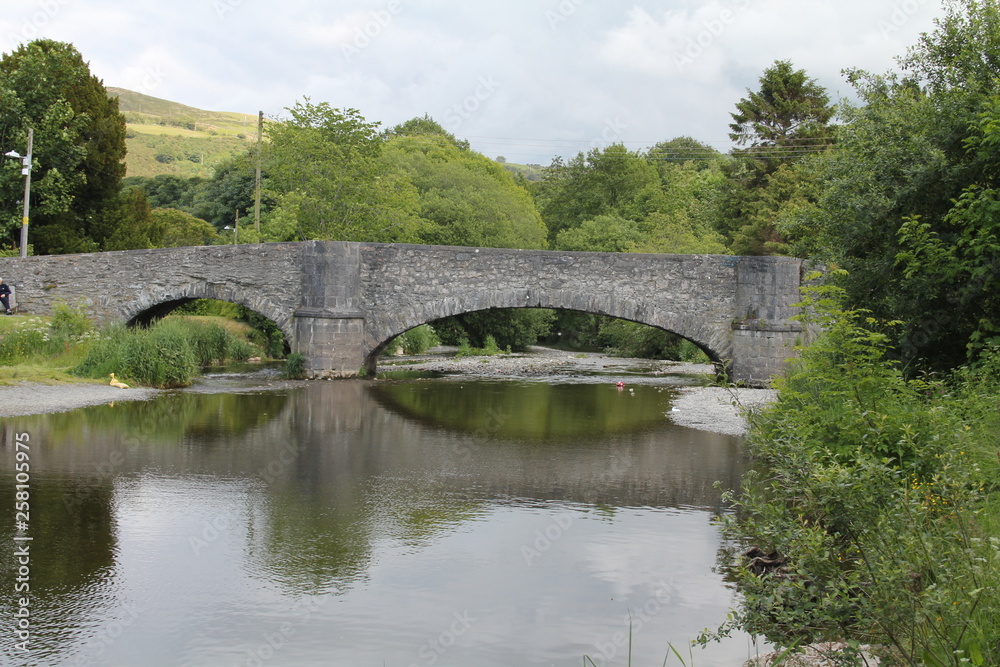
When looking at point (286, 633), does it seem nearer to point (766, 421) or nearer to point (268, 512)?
point (268, 512)

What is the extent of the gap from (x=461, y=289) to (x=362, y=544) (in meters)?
12.5

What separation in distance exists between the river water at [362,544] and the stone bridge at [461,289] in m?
6.33

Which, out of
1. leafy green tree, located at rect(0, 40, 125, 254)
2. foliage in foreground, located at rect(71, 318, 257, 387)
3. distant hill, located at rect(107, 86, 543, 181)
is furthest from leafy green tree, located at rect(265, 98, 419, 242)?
distant hill, located at rect(107, 86, 543, 181)

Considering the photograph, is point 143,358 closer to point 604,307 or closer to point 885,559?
point 604,307

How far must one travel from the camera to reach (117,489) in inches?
332

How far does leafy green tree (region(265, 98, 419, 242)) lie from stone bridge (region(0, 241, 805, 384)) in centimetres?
842

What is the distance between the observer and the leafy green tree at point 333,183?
2914 centimetres

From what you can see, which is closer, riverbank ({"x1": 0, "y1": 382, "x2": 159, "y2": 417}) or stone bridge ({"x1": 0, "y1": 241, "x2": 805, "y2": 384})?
riverbank ({"x1": 0, "y1": 382, "x2": 159, "y2": 417})

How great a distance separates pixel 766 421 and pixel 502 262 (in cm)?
1312

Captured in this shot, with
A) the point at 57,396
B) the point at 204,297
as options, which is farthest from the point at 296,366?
the point at 57,396

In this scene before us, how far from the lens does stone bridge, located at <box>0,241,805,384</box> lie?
18531 mm

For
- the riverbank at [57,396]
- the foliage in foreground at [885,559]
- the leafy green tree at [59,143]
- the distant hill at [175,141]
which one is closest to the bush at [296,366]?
the riverbank at [57,396]

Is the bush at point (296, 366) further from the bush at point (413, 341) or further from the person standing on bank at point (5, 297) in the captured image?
the bush at point (413, 341)

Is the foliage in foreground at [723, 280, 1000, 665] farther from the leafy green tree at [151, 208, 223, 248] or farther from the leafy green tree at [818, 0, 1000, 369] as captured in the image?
the leafy green tree at [151, 208, 223, 248]
